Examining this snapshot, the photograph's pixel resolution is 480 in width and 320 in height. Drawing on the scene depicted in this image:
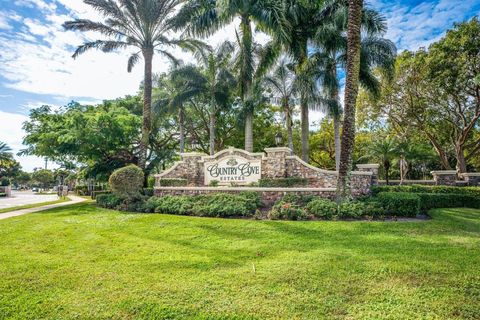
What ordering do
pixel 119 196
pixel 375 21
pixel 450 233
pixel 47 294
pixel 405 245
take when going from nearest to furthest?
pixel 47 294 < pixel 405 245 < pixel 450 233 < pixel 119 196 < pixel 375 21

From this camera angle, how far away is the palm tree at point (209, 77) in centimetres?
1975

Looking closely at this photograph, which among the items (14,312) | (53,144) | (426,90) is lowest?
(14,312)

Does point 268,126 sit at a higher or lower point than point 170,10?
lower

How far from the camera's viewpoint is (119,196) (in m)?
14.3

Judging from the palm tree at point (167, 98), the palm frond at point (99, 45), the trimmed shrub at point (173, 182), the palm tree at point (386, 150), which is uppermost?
the palm frond at point (99, 45)

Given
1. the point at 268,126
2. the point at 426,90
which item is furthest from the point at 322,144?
the point at 426,90

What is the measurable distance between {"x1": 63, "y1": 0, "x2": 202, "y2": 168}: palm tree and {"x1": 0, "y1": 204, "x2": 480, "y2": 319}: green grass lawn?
34.4ft

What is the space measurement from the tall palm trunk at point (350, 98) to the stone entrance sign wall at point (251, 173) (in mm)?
1202

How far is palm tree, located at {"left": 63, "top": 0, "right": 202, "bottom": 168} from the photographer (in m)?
16.2

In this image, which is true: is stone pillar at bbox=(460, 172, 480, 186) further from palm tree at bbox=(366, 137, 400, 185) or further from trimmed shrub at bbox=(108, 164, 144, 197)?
trimmed shrub at bbox=(108, 164, 144, 197)

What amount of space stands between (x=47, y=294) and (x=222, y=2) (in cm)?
1426

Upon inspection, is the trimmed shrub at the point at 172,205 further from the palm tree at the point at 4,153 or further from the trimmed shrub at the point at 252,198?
the palm tree at the point at 4,153

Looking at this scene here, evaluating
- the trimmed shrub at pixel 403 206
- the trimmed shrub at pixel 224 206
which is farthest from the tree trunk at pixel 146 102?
the trimmed shrub at pixel 403 206

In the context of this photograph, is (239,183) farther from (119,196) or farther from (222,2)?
(222,2)
